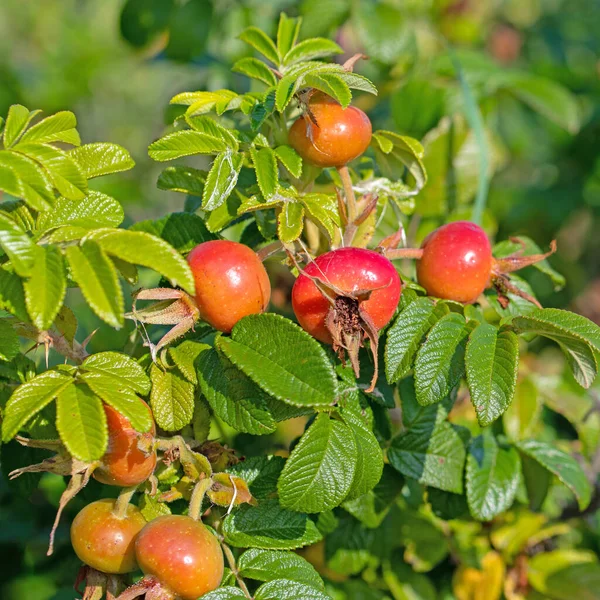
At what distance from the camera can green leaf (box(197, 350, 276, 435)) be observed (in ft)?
3.21

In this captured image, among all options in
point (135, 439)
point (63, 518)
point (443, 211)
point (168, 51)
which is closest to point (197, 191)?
point (135, 439)

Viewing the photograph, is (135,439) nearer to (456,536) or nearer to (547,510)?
(456,536)

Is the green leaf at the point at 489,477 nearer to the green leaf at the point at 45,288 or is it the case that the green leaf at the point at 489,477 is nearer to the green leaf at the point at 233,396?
the green leaf at the point at 233,396

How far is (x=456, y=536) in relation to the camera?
1768 mm

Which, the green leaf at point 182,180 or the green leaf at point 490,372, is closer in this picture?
the green leaf at point 490,372

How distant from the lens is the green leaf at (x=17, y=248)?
84 centimetres

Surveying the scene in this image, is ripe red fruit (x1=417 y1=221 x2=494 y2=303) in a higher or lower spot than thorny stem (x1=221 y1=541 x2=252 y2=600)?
higher

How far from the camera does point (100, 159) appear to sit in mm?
1059

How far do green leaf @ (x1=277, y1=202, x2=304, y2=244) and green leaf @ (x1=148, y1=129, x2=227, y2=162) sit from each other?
0.44 feet

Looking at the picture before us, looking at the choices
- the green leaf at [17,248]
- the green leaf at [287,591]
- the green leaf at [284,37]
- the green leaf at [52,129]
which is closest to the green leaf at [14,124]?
the green leaf at [52,129]

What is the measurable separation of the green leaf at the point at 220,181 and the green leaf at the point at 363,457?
1.17ft

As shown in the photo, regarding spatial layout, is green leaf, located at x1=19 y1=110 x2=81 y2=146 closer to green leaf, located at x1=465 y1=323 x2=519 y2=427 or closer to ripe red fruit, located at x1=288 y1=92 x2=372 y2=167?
ripe red fruit, located at x1=288 y1=92 x2=372 y2=167

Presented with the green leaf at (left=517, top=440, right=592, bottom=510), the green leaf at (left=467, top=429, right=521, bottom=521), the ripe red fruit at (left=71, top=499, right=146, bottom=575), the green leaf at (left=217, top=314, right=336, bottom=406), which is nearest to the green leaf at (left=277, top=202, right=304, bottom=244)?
the green leaf at (left=217, top=314, right=336, bottom=406)

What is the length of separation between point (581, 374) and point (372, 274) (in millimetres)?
343
